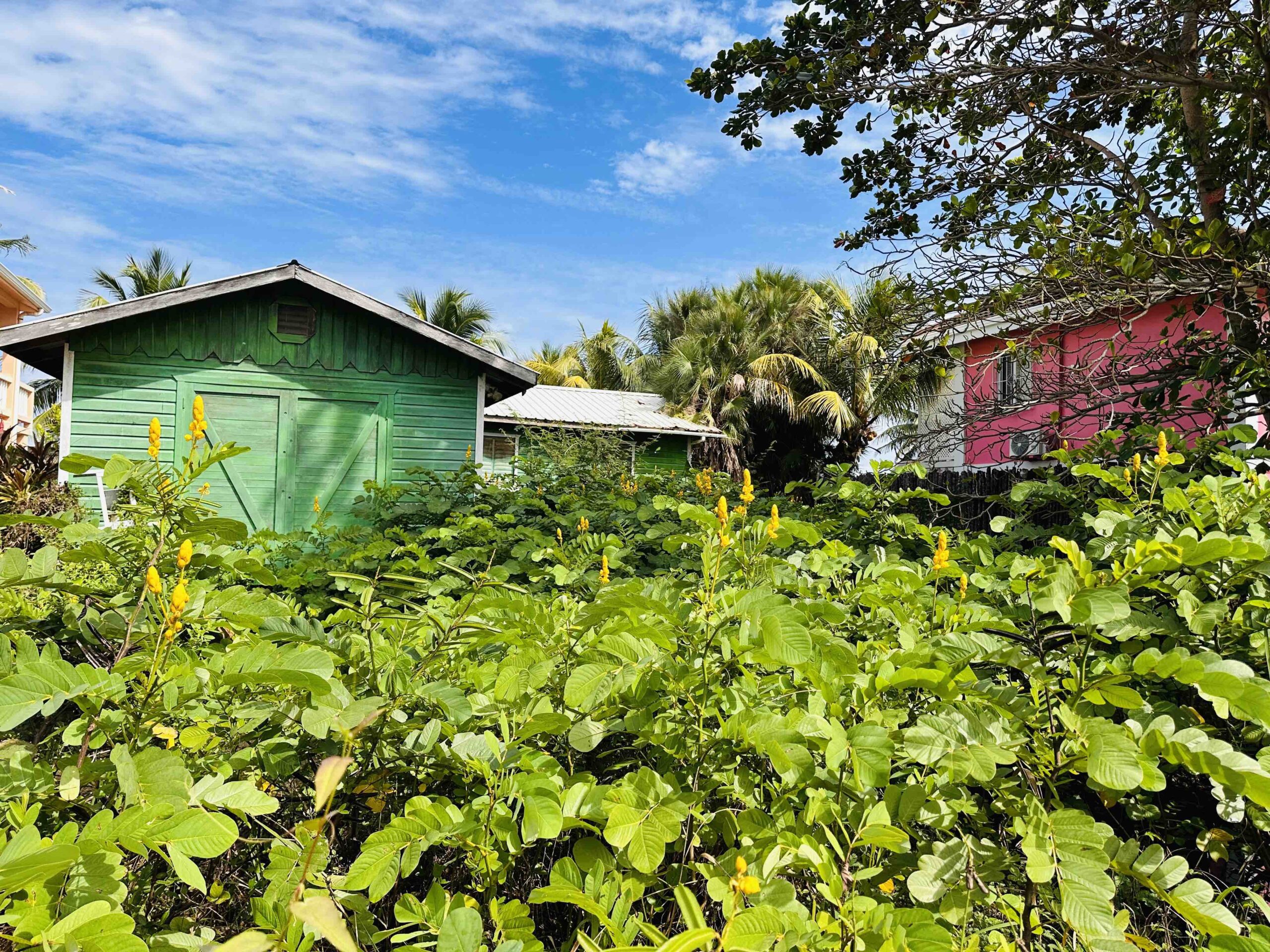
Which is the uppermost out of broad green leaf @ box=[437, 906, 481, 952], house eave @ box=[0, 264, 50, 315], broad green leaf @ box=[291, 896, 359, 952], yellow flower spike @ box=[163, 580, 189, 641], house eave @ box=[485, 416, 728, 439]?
house eave @ box=[0, 264, 50, 315]

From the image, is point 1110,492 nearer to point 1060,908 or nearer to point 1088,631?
point 1088,631

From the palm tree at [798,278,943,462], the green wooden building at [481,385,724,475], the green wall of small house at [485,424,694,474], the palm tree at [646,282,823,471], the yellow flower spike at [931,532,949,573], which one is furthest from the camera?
the palm tree at [646,282,823,471]

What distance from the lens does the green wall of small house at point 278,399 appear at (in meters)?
9.68

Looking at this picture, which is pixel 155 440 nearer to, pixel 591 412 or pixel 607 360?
pixel 591 412

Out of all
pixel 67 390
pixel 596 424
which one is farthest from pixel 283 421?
pixel 596 424

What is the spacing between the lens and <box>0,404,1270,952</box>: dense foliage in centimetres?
106

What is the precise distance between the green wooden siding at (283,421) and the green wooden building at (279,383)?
0.05ft

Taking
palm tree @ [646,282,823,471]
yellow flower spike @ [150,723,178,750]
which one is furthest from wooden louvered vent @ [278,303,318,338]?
palm tree @ [646,282,823,471]

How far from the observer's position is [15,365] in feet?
65.3

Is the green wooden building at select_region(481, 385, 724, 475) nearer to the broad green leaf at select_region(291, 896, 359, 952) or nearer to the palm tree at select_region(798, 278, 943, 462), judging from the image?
the palm tree at select_region(798, 278, 943, 462)

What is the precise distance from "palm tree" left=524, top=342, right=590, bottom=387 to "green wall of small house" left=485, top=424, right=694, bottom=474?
40.6ft

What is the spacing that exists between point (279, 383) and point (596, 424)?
644 cm

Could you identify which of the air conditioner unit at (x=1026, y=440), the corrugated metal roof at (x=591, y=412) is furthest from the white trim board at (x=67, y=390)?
the air conditioner unit at (x=1026, y=440)

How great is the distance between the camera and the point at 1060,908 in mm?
1189
